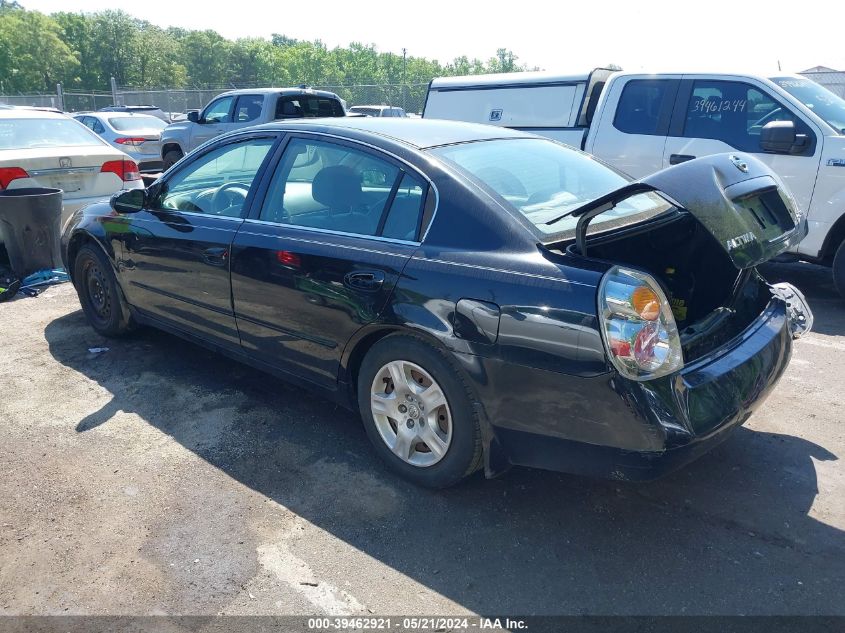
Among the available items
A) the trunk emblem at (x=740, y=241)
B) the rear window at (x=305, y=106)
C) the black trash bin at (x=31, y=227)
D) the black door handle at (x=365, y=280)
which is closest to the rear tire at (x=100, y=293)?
the black trash bin at (x=31, y=227)

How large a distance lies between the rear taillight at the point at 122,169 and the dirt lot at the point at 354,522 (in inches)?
154

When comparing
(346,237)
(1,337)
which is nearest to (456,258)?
(346,237)

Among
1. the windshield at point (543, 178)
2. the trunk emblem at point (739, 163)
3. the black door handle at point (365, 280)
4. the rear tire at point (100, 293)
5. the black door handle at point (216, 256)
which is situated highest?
the trunk emblem at point (739, 163)

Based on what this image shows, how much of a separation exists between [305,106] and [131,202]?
811 cm

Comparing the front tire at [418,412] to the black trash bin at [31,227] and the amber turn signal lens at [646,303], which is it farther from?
the black trash bin at [31,227]

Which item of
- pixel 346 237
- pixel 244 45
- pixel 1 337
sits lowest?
pixel 1 337

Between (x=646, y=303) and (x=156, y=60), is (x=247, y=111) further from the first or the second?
(x=156, y=60)

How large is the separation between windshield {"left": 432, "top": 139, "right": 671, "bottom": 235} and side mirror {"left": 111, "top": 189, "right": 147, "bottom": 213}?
7.53 ft

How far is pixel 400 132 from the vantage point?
355 centimetres

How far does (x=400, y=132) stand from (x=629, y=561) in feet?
7.57

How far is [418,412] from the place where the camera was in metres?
3.12

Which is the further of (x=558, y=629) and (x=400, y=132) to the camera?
(x=400, y=132)

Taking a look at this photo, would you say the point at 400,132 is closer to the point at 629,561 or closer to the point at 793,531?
the point at 629,561

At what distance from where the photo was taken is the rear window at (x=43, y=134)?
7164mm
